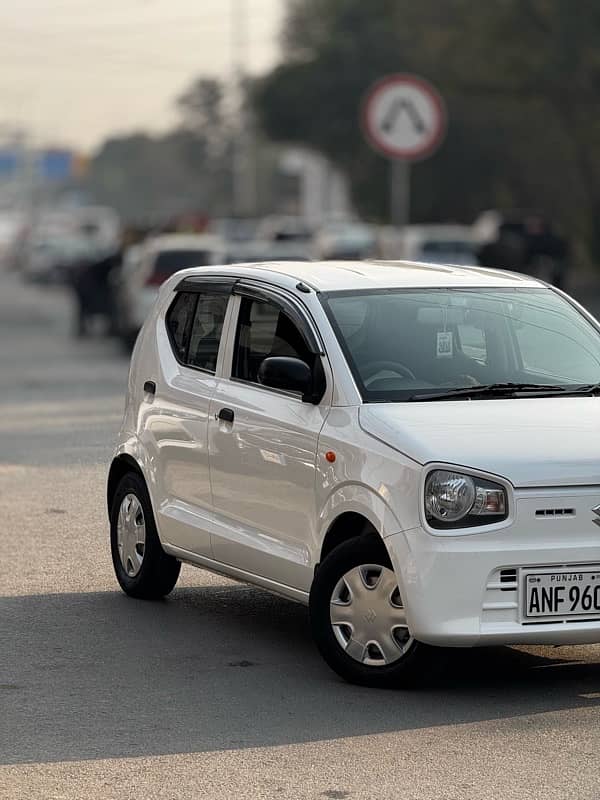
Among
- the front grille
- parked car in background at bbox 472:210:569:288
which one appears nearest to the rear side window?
the front grille

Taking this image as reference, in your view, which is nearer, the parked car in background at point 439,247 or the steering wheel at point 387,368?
the steering wheel at point 387,368

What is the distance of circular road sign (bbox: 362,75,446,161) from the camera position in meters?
19.5

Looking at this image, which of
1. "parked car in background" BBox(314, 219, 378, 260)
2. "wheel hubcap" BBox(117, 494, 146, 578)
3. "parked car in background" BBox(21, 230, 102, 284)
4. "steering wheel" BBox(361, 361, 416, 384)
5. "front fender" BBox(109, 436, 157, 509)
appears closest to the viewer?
"steering wheel" BBox(361, 361, 416, 384)

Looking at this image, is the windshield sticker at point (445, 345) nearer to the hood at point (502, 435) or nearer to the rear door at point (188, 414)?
the hood at point (502, 435)

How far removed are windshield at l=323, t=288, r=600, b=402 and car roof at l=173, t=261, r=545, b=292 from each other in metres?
0.06

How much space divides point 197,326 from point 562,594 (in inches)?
107

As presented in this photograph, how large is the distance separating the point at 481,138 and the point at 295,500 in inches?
2059

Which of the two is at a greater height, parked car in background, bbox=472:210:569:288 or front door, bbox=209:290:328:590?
front door, bbox=209:290:328:590

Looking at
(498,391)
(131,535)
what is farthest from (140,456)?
(498,391)

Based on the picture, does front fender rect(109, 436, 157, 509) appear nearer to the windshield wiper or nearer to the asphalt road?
the asphalt road

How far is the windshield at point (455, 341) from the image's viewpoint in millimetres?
7934

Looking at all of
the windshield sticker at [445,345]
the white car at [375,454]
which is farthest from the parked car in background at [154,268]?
the windshield sticker at [445,345]

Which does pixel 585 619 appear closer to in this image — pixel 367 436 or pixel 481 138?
pixel 367 436

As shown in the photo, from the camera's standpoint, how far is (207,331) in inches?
356
